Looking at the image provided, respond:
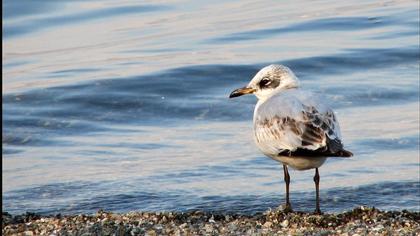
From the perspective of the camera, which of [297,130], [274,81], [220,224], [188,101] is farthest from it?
[188,101]

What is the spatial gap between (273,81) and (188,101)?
502 centimetres

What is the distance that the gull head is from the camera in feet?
28.3

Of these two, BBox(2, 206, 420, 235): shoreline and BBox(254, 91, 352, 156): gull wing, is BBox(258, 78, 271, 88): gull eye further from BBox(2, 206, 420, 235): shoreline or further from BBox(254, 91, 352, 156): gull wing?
BBox(2, 206, 420, 235): shoreline

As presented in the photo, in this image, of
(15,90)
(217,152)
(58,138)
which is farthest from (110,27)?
(217,152)

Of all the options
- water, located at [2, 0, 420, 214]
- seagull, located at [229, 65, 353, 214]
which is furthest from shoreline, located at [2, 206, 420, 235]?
water, located at [2, 0, 420, 214]

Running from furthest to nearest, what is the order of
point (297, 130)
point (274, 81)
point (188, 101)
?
point (188, 101) → point (274, 81) → point (297, 130)

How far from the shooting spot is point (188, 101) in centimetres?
1364

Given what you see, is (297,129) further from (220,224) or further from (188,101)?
(188,101)

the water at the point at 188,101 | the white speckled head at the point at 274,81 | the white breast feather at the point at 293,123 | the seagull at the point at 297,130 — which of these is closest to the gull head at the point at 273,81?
the white speckled head at the point at 274,81

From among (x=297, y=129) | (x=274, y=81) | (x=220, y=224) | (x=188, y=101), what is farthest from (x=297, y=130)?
(x=188, y=101)

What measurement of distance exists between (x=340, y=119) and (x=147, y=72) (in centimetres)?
389

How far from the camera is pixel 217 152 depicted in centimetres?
1100

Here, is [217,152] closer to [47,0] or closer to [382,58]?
[382,58]

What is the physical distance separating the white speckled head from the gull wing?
1.32ft
